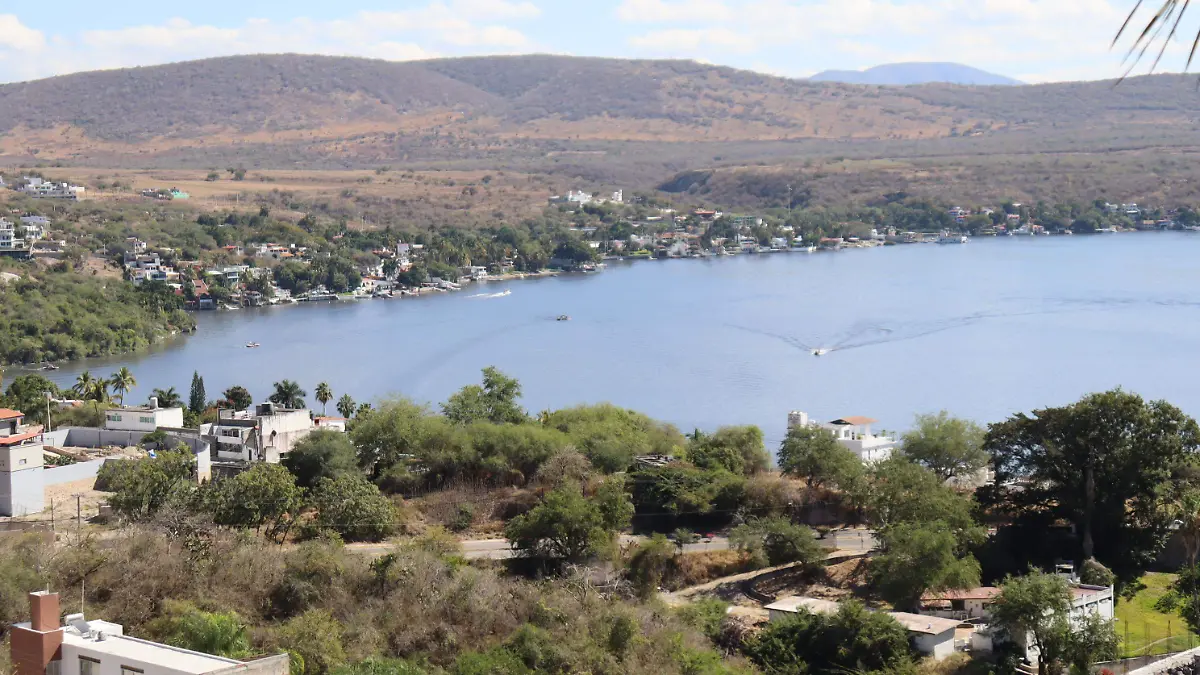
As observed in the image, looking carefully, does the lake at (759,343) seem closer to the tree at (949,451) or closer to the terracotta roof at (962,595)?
the tree at (949,451)

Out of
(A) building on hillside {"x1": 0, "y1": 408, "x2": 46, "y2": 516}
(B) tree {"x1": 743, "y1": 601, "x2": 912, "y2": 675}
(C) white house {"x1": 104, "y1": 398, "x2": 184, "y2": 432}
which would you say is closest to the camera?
(B) tree {"x1": 743, "y1": 601, "x2": 912, "y2": 675}

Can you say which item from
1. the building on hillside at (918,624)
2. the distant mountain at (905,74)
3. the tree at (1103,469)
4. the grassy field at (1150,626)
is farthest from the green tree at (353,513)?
the distant mountain at (905,74)

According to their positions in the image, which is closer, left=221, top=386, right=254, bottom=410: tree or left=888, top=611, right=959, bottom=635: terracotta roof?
left=888, top=611, right=959, bottom=635: terracotta roof

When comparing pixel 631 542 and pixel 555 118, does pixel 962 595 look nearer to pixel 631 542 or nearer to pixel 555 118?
pixel 631 542

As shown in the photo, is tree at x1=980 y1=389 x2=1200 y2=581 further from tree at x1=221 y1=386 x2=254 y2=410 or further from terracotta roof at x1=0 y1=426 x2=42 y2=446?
tree at x1=221 y1=386 x2=254 y2=410

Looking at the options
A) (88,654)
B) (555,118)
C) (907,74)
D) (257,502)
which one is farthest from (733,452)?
(907,74)

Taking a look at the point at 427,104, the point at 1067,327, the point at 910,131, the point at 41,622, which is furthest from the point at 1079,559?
the point at 427,104

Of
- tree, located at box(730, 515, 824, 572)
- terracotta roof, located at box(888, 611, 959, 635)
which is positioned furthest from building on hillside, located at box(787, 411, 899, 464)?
terracotta roof, located at box(888, 611, 959, 635)

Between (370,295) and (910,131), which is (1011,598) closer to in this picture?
(370,295)
